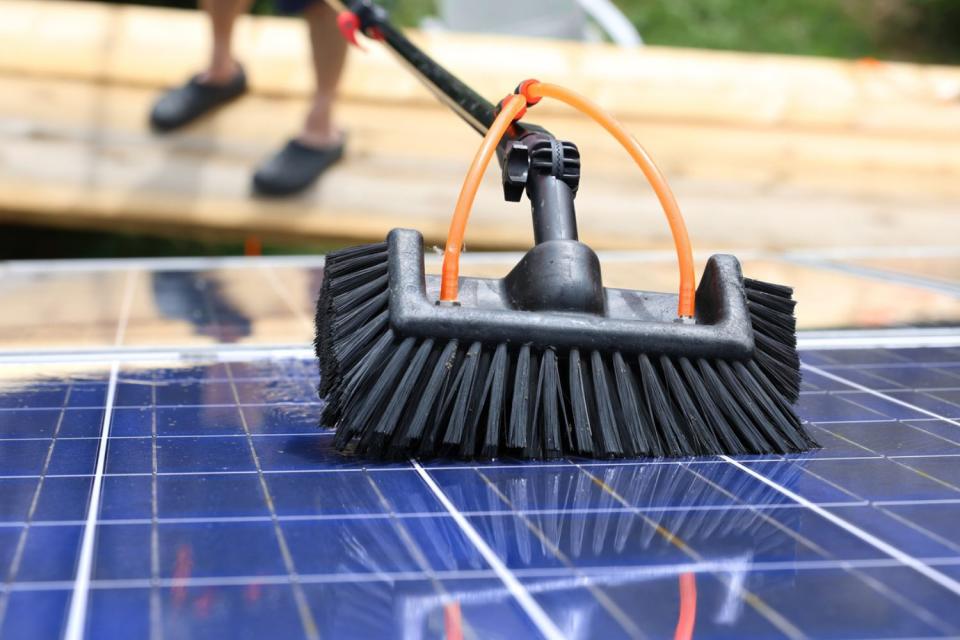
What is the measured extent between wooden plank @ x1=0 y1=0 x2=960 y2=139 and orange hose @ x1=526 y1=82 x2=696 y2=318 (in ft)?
7.45

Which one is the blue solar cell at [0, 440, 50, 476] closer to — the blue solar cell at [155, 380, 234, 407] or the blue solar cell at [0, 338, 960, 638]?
the blue solar cell at [0, 338, 960, 638]

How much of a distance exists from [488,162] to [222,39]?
7.59 feet

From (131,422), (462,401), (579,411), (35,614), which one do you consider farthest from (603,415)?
(35,614)

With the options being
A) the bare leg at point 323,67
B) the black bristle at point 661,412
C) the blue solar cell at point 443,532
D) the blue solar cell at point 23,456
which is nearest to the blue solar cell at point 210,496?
the blue solar cell at point 443,532

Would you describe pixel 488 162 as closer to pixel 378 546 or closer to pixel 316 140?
pixel 378 546

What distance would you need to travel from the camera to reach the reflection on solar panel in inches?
32.0

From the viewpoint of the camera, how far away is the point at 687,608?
2.72 feet

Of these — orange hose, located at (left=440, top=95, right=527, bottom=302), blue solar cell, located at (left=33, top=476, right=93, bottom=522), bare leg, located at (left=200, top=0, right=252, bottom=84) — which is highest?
bare leg, located at (left=200, top=0, right=252, bottom=84)

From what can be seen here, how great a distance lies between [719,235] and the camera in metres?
3.56

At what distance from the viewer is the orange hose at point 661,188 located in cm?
129

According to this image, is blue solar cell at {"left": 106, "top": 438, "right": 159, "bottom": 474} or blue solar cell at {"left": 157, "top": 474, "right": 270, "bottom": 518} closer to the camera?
blue solar cell at {"left": 157, "top": 474, "right": 270, "bottom": 518}

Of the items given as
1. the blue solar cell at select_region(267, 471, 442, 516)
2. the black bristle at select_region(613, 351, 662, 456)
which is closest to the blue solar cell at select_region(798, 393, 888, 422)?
the black bristle at select_region(613, 351, 662, 456)

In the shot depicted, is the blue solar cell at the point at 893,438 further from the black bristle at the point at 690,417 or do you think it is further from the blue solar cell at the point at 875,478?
the black bristle at the point at 690,417

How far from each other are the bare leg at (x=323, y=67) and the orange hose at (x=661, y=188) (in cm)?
185
